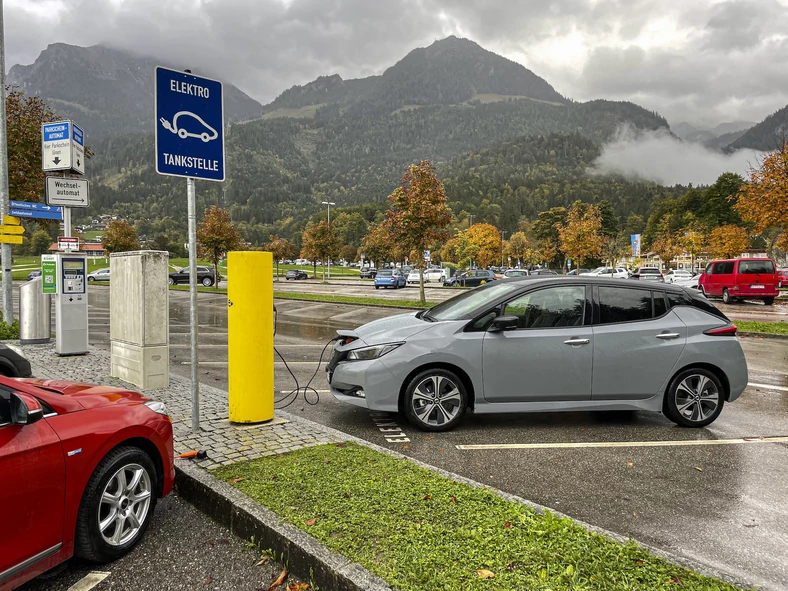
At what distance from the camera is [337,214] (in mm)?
138000

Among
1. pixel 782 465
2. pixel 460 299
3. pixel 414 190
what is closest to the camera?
pixel 782 465

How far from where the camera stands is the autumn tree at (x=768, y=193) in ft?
60.1

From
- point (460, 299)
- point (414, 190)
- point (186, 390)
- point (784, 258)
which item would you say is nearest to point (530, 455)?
point (460, 299)

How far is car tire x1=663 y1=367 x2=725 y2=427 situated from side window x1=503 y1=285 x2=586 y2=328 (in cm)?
135

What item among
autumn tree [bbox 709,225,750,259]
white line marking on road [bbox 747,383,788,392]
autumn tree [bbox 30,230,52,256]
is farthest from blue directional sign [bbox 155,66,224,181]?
autumn tree [bbox 30,230,52,256]

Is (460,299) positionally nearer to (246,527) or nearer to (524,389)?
(524,389)

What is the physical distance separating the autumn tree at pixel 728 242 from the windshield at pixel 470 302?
204ft

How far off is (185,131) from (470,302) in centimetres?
346

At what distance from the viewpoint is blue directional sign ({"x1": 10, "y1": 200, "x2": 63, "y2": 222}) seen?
1166 cm

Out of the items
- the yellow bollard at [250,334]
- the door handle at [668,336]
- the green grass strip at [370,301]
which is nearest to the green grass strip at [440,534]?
the yellow bollard at [250,334]

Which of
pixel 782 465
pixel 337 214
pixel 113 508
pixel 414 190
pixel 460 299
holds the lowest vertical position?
pixel 782 465

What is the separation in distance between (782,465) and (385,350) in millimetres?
3829

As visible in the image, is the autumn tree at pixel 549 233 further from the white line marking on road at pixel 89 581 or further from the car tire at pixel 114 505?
the white line marking on road at pixel 89 581

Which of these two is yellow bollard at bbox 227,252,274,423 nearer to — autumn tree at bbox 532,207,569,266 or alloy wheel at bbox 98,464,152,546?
alloy wheel at bbox 98,464,152,546
